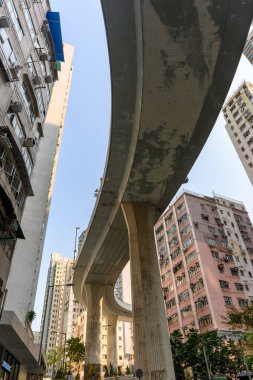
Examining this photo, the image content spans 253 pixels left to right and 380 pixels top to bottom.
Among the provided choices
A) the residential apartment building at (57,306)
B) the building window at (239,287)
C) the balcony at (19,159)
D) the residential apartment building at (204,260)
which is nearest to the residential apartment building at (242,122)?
the residential apartment building at (204,260)

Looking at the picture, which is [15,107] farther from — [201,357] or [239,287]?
[239,287]

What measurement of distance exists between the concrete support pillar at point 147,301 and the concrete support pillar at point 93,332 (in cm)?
1655

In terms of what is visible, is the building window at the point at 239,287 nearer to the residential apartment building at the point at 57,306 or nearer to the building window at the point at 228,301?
the building window at the point at 228,301

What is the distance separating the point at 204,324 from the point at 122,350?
45.1 metres

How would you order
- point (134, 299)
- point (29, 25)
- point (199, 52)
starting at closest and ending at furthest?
point (199, 52) < point (134, 299) < point (29, 25)

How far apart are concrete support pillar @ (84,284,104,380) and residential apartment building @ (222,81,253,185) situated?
4596cm

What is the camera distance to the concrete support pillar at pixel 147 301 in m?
16.5

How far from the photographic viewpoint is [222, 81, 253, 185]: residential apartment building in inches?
2711

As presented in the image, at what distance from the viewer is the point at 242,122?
7212 centimetres

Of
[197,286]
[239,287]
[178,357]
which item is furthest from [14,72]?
[239,287]

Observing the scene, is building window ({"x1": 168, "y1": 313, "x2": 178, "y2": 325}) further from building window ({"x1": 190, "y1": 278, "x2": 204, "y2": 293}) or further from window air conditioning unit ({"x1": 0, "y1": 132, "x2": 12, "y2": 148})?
window air conditioning unit ({"x1": 0, "y1": 132, "x2": 12, "y2": 148})

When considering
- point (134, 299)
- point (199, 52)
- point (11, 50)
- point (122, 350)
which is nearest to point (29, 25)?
point (11, 50)

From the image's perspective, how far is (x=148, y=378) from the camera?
16.1 meters

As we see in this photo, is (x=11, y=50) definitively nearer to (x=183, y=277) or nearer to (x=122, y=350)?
(x=183, y=277)
